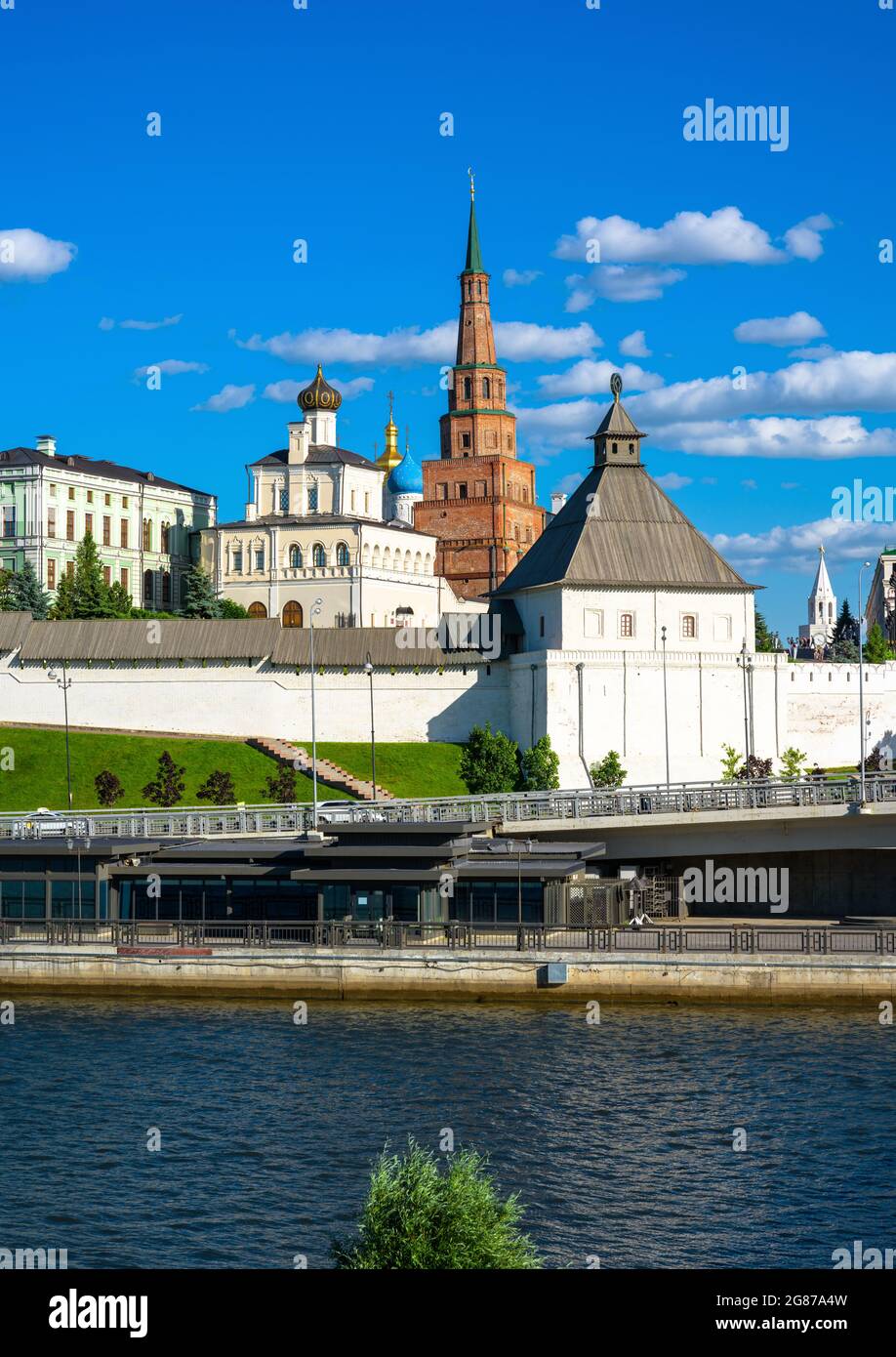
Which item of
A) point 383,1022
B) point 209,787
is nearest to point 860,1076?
point 383,1022

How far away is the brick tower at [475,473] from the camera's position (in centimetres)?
13425

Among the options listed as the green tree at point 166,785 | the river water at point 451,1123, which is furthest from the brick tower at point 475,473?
the river water at point 451,1123

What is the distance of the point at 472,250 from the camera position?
136000 mm

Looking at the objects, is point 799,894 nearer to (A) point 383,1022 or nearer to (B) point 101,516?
(A) point 383,1022

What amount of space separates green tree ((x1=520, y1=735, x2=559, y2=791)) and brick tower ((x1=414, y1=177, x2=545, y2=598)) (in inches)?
2171

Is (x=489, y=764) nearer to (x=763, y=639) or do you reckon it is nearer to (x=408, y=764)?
(x=408, y=764)

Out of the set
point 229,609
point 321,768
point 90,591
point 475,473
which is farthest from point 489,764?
point 475,473

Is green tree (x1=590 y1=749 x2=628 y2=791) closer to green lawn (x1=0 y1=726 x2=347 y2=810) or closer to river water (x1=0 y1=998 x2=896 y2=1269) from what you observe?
green lawn (x1=0 y1=726 x2=347 y2=810)

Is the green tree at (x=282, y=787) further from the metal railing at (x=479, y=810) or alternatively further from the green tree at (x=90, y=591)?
the green tree at (x=90, y=591)

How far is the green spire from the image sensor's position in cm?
13588

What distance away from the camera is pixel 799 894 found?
190 feet

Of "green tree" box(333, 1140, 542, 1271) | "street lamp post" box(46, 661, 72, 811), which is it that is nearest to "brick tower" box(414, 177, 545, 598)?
"street lamp post" box(46, 661, 72, 811)

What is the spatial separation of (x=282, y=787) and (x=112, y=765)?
8752 millimetres
